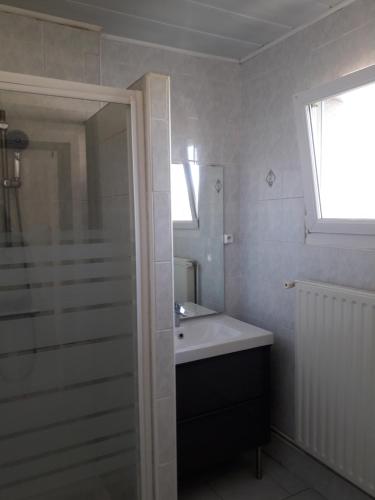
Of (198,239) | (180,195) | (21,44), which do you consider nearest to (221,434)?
(198,239)

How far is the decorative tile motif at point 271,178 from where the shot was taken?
2.29 metres

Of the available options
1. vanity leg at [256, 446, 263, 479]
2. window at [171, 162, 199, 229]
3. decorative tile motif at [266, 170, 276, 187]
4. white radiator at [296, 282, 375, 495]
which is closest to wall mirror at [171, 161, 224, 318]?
window at [171, 162, 199, 229]

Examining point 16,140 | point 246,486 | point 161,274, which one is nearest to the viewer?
point 16,140

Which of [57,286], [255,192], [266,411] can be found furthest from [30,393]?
[255,192]

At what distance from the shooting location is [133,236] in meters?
1.51

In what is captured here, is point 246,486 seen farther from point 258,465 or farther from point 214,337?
point 214,337

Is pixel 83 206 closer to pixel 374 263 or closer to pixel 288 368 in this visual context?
pixel 374 263

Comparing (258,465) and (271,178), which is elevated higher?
(271,178)

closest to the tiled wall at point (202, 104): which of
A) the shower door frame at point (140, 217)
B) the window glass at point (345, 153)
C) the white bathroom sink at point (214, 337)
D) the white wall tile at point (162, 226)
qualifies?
the white bathroom sink at point (214, 337)

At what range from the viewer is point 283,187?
2229 millimetres

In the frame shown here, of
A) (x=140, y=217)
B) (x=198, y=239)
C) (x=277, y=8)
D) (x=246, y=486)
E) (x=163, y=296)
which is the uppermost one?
(x=277, y=8)

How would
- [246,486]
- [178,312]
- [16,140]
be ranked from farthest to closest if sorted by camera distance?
[178,312] → [246,486] → [16,140]

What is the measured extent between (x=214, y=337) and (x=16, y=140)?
1.48 metres

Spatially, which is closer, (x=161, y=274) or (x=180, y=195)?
(x=161, y=274)
